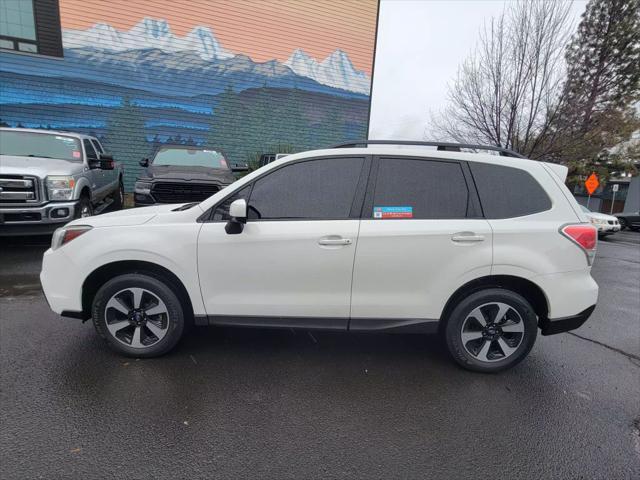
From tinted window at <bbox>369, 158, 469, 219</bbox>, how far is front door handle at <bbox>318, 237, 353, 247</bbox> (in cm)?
28

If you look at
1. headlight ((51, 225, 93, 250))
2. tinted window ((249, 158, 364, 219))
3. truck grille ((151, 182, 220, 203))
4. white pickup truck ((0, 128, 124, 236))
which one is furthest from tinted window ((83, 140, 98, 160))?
tinted window ((249, 158, 364, 219))

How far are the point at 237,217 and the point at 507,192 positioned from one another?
217cm

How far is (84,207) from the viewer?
6.82m

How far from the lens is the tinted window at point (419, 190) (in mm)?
2959

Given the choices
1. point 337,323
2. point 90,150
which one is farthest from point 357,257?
point 90,150

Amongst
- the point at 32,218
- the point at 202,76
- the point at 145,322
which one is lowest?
the point at 145,322

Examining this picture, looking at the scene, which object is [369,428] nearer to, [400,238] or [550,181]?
[400,238]

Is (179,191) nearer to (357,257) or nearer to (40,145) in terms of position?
(40,145)

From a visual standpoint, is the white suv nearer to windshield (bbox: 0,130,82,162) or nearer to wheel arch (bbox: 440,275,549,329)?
wheel arch (bbox: 440,275,549,329)

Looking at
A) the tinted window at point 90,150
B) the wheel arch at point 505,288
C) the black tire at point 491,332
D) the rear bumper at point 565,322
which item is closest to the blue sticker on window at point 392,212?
the wheel arch at point 505,288

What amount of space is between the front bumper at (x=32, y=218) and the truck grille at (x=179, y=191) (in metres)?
1.67

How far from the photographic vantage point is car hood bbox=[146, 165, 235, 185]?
7.52 metres

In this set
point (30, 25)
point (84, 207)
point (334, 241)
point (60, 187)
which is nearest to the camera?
point (334, 241)

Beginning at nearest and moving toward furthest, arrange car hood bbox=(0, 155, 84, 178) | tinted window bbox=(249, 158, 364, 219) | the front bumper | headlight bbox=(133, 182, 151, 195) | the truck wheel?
tinted window bbox=(249, 158, 364, 219), the front bumper, car hood bbox=(0, 155, 84, 178), headlight bbox=(133, 182, 151, 195), the truck wheel
